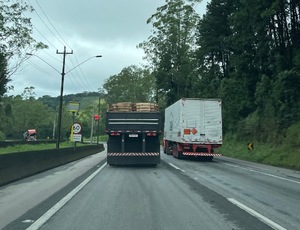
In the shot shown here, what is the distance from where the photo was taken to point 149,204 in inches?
367

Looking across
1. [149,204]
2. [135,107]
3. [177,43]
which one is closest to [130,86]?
[177,43]

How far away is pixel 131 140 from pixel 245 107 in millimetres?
24381

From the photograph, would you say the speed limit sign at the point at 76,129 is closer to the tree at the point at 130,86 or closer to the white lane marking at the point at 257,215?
the white lane marking at the point at 257,215

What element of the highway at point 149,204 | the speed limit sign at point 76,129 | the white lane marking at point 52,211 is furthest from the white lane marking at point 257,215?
the speed limit sign at point 76,129

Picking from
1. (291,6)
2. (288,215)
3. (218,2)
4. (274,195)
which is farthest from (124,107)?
(218,2)

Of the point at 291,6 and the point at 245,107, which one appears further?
the point at 245,107

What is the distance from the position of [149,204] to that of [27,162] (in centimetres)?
818

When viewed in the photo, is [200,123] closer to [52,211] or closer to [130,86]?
[52,211]

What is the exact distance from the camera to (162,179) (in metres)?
14.8

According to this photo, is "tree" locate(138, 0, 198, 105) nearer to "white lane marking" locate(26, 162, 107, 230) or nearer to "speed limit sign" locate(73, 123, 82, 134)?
"speed limit sign" locate(73, 123, 82, 134)

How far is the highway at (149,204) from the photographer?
7320 mm

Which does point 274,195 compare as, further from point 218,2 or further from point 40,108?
point 40,108

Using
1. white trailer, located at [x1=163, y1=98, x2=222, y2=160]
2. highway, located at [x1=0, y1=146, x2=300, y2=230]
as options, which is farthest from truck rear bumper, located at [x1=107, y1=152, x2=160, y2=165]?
white trailer, located at [x1=163, y1=98, x2=222, y2=160]

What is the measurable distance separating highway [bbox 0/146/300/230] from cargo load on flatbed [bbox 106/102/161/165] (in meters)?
6.17
